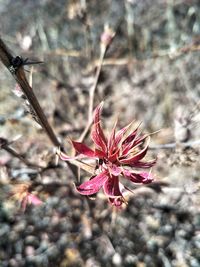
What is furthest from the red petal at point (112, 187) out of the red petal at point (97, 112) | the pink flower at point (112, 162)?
the red petal at point (97, 112)

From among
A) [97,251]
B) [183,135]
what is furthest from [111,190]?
[97,251]

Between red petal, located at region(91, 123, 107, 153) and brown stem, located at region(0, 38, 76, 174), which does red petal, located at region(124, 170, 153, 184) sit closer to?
red petal, located at region(91, 123, 107, 153)

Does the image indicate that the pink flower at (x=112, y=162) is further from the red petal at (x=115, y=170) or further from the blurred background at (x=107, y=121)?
the blurred background at (x=107, y=121)

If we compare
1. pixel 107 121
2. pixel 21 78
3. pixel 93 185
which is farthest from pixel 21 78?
pixel 107 121

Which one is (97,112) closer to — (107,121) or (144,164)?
(144,164)

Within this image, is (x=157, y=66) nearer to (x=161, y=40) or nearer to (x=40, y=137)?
(x=161, y=40)

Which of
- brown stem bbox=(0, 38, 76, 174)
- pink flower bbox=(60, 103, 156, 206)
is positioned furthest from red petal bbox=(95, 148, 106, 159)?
brown stem bbox=(0, 38, 76, 174)
